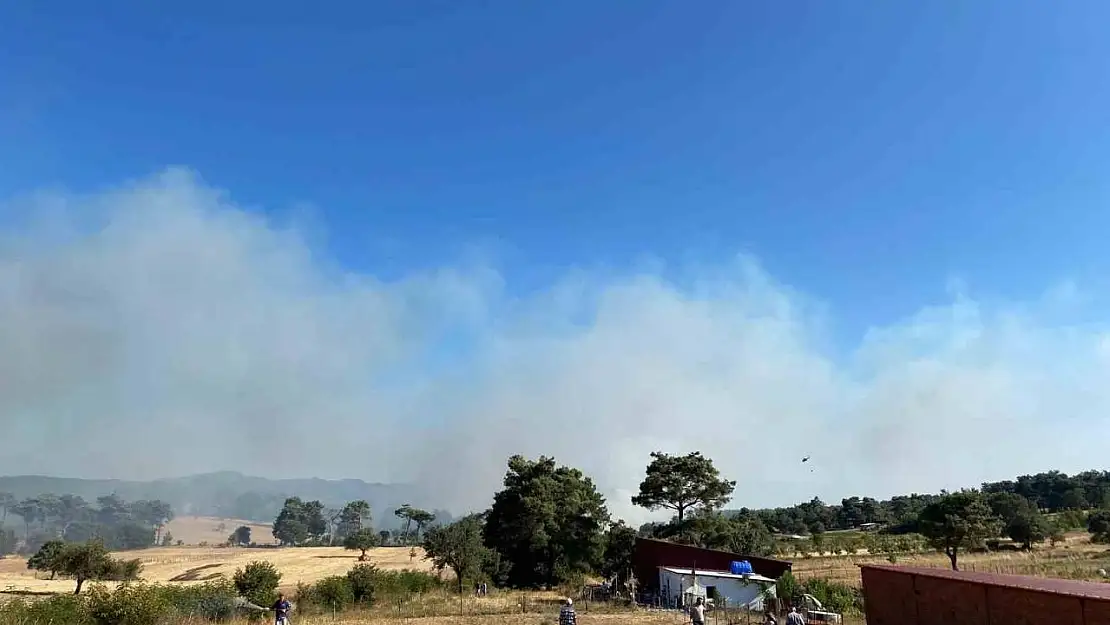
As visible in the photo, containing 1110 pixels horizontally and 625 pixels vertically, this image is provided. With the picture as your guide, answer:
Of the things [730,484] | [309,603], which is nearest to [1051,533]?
[730,484]

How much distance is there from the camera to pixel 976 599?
2153cm

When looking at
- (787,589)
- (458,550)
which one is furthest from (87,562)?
(787,589)

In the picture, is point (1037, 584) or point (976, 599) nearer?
point (1037, 584)

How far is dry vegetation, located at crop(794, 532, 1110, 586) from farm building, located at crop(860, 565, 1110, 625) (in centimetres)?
2025

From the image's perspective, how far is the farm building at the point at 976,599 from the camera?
58.7 ft

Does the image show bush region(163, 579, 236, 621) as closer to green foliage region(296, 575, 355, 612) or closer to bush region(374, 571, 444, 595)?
green foliage region(296, 575, 355, 612)

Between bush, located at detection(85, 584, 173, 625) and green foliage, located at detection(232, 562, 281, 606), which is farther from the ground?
bush, located at detection(85, 584, 173, 625)

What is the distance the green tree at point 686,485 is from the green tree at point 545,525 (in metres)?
11.8

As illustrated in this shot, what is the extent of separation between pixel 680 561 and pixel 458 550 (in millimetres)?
16672

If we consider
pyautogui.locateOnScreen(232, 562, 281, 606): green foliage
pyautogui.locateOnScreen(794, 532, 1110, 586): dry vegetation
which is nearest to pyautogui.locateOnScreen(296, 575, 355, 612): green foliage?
pyautogui.locateOnScreen(232, 562, 281, 606): green foliage

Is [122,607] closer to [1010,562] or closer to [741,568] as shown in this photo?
[741,568]

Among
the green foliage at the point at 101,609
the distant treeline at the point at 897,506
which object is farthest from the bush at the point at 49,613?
the distant treeline at the point at 897,506

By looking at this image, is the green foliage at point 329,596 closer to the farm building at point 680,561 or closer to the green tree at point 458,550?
the green tree at point 458,550

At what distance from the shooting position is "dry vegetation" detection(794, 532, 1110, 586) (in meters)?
43.3
